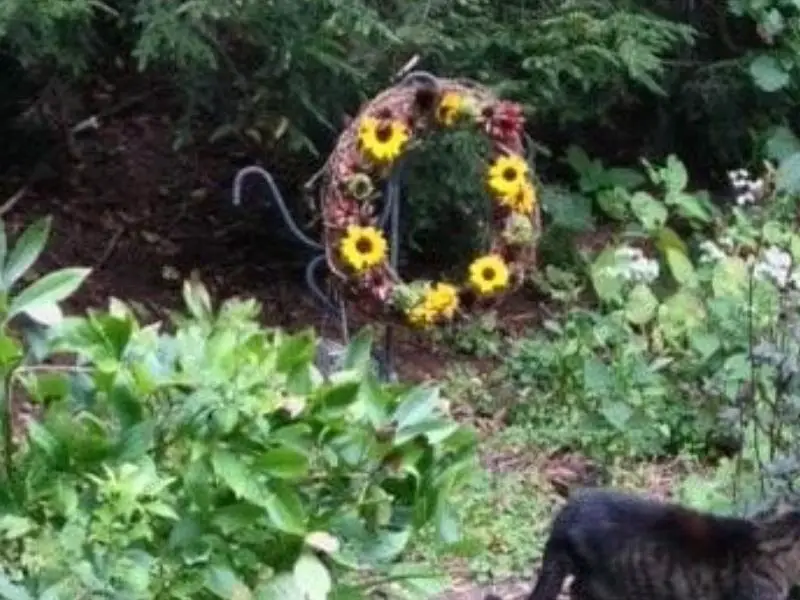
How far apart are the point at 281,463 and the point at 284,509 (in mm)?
114

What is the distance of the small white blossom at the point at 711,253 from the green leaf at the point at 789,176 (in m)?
0.52

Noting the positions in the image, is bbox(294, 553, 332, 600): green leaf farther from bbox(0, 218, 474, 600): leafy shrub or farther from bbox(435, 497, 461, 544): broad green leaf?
bbox(435, 497, 461, 544): broad green leaf

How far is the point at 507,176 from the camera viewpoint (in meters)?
7.07

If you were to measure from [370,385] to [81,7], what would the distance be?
265 centimetres

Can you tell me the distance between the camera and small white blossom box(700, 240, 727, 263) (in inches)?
296

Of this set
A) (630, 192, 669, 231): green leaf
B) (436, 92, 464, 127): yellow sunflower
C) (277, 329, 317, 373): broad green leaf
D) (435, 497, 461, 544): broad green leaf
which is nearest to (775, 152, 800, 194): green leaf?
(630, 192, 669, 231): green leaf

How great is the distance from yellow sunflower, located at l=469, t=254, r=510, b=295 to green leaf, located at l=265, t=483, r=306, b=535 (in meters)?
2.31

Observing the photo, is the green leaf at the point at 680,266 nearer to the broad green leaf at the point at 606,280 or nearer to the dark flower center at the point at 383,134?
the broad green leaf at the point at 606,280

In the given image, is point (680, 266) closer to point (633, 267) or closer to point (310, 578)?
point (633, 267)

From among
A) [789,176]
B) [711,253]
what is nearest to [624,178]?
[789,176]

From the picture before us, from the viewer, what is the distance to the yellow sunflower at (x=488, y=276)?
23.1 ft

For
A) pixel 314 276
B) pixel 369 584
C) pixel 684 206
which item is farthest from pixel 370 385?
pixel 684 206

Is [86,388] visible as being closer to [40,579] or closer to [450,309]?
[40,579]

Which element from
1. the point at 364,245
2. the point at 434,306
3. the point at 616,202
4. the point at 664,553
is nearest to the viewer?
the point at 664,553
